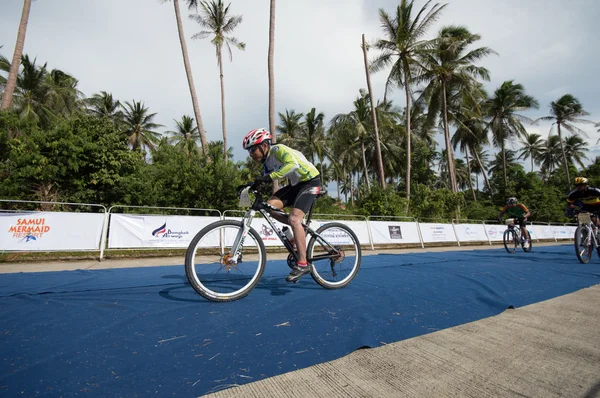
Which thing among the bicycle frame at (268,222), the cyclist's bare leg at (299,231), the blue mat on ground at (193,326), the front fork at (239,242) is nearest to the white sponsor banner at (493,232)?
the blue mat on ground at (193,326)

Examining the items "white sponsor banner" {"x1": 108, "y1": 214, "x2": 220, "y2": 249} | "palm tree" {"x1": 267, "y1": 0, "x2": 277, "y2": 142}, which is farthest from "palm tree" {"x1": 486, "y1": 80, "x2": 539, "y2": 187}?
"white sponsor banner" {"x1": 108, "y1": 214, "x2": 220, "y2": 249}

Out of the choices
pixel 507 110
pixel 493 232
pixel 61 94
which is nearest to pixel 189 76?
pixel 493 232

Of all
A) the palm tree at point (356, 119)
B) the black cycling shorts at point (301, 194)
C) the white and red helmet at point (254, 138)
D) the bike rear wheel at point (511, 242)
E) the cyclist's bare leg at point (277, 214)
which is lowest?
the bike rear wheel at point (511, 242)

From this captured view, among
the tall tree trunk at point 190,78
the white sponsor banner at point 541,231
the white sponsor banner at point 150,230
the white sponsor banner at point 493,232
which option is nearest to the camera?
the white sponsor banner at point 150,230

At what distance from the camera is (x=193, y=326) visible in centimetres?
214

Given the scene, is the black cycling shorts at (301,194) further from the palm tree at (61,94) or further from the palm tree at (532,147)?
the palm tree at (532,147)

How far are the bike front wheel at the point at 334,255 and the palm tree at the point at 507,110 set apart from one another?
36.0 metres

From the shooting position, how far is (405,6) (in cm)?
2000

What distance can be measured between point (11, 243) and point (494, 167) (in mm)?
64348

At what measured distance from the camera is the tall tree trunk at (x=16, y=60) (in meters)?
Answer: 11.9

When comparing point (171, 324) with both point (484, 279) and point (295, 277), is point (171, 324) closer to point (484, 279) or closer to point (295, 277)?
point (295, 277)

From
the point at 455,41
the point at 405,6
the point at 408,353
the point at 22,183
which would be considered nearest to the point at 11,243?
the point at 22,183

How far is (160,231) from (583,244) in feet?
33.8

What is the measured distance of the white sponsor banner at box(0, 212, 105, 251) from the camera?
651 centimetres
